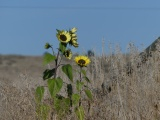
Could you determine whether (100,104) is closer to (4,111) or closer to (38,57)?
(4,111)

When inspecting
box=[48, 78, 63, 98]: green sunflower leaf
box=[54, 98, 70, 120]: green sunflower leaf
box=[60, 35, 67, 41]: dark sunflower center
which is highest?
box=[60, 35, 67, 41]: dark sunflower center

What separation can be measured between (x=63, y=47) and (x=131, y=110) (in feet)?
3.08

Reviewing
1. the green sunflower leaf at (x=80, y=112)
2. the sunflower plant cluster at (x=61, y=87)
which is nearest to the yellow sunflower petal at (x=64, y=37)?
the sunflower plant cluster at (x=61, y=87)

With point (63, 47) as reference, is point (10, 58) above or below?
above

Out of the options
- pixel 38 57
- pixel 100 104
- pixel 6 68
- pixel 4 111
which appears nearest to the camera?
pixel 100 104

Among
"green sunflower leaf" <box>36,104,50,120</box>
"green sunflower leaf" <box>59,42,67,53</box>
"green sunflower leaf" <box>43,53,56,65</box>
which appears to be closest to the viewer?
"green sunflower leaf" <box>43,53,56,65</box>

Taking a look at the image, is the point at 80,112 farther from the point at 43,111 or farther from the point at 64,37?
the point at 64,37

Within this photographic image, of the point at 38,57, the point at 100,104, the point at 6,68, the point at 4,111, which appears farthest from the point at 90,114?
the point at 38,57

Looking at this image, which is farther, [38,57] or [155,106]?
[38,57]

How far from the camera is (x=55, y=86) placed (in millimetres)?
4371

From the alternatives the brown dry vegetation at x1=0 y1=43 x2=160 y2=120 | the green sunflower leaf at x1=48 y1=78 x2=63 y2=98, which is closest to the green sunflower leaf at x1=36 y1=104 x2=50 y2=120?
the brown dry vegetation at x1=0 y1=43 x2=160 y2=120

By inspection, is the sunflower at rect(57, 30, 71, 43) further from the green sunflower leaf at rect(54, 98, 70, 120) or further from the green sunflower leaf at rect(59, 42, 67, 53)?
the green sunflower leaf at rect(54, 98, 70, 120)

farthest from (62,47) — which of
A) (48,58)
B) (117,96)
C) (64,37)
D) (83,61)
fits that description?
(117,96)

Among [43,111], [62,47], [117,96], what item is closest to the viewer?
[62,47]
